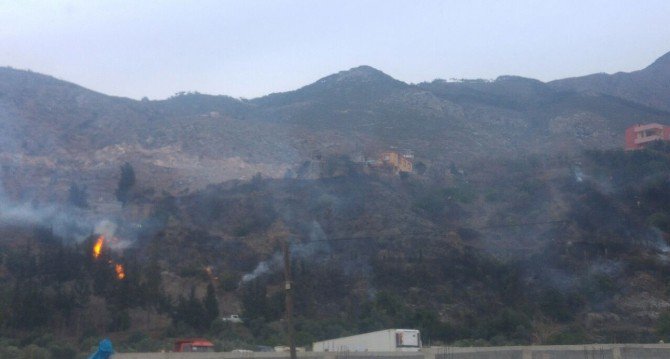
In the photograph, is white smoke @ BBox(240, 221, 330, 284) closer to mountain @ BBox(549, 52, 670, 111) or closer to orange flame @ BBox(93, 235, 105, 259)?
orange flame @ BBox(93, 235, 105, 259)

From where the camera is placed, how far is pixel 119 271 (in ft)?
171

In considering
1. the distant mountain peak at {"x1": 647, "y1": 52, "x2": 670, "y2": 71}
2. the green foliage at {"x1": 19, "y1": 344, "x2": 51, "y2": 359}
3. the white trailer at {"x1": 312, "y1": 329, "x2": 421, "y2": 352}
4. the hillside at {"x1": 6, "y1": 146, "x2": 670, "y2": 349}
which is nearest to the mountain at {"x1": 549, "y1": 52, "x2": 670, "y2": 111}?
the distant mountain peak at {"x1": 647, "y1": 52, "x2": 670, "y2": 71}

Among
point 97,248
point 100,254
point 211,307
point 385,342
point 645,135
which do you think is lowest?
point 385,342

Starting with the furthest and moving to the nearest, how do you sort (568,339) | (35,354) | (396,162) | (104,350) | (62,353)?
(396,162) → (568,339) → (62,353) → (35,354) → (104,350)

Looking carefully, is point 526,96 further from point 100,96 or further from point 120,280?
point 120,280

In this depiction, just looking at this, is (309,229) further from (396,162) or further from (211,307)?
(396,162)

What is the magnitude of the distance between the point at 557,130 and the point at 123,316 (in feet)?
278

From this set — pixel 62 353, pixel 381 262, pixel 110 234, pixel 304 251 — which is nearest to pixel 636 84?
pixel 304 251

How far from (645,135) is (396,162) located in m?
26.5

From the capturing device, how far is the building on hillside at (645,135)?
8906 cm

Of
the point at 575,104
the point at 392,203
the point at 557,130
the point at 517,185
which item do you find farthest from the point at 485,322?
the point at 575,104

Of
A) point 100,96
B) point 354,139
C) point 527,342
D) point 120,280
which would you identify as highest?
point 100,96

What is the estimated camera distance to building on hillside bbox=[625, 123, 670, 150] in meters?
89.1

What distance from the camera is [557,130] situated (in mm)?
117688
